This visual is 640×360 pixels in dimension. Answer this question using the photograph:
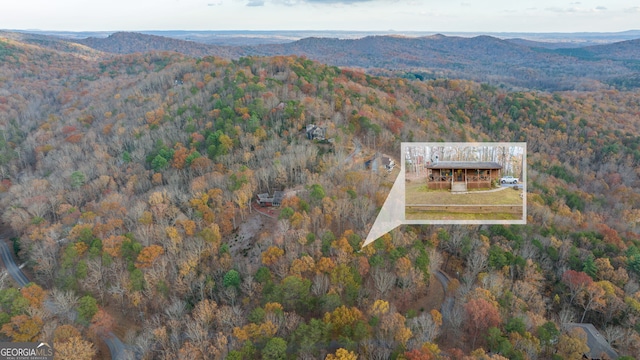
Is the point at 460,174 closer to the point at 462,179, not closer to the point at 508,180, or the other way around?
the point at 462,179

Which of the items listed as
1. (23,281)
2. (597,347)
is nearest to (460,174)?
(597,347)

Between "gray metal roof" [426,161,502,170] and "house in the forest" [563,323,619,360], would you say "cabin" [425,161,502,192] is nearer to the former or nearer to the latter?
"gray metal roof" [426,161,502,170]

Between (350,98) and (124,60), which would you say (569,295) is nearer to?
(350,98)

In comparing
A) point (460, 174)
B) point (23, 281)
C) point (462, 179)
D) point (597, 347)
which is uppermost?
point (460, 174)

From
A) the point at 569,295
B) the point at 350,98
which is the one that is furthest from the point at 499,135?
the point at 569,295

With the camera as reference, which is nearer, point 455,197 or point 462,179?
point 462,179

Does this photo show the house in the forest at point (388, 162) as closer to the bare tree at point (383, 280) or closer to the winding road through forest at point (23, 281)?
the bare tree at point (383, 280)
